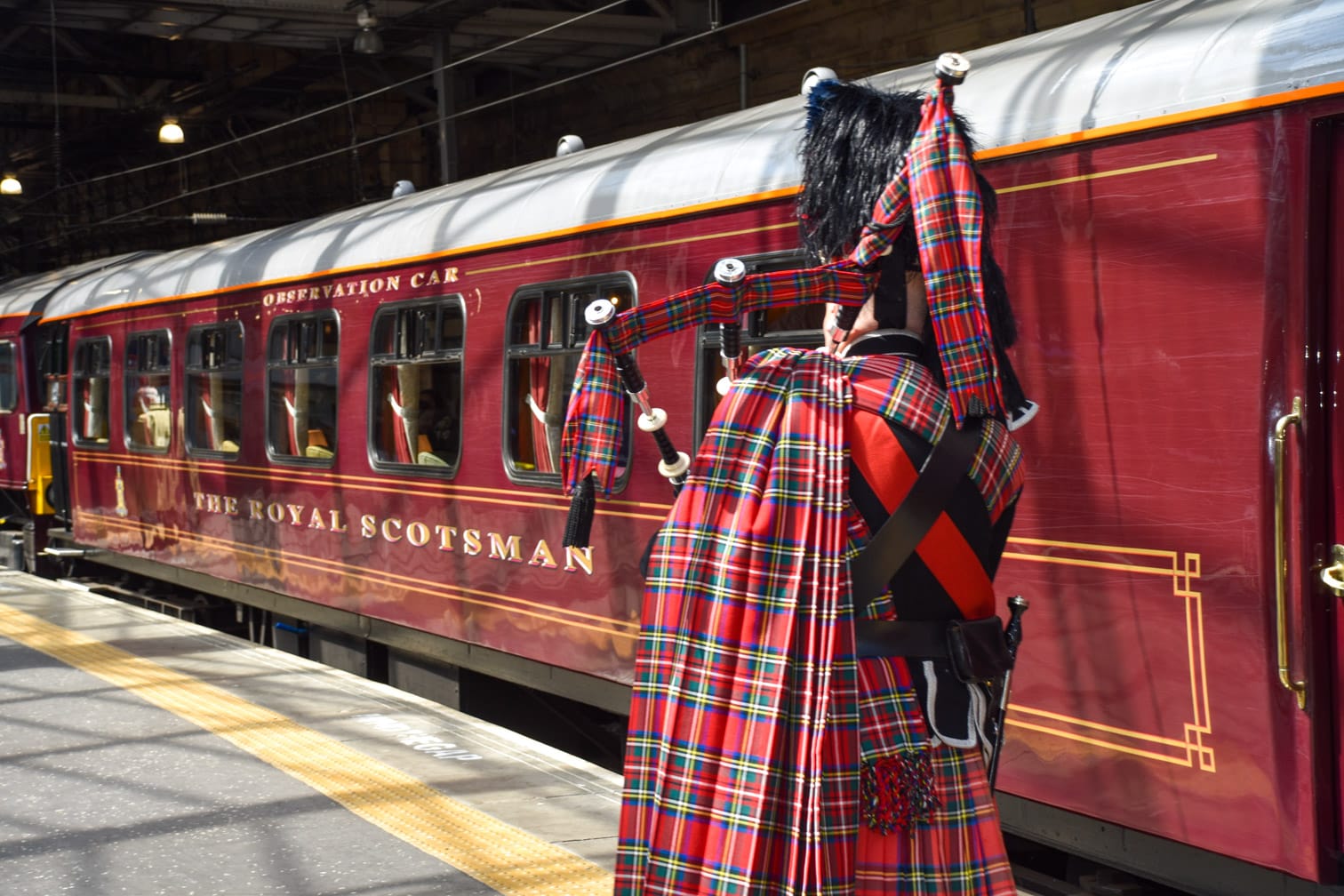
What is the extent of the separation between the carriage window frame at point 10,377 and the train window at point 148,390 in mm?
4087

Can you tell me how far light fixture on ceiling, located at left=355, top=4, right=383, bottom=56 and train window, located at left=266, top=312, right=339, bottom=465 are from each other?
5.79 m

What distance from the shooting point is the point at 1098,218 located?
418cm

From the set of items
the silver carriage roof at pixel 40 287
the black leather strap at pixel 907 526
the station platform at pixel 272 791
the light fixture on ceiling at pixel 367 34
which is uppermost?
the light fixture on ceiling at pixel 367 34

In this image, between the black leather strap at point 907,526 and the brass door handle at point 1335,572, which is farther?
the brass door handle at point 1335,572

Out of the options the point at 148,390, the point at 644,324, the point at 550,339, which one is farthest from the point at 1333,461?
the point at 148,390

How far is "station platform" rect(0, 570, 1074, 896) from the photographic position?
4.78 metres

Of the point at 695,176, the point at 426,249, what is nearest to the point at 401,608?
the point at 426,249

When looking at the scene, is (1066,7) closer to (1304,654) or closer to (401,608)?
(401,608)

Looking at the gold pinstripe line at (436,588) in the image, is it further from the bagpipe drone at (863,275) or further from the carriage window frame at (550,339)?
the bagpipe drone at (863,275)

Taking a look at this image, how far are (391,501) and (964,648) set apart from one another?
627 cm

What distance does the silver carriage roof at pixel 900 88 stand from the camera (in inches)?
150

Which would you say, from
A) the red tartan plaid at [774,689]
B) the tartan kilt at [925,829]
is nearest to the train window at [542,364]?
the red tartan plaid at [774,689]

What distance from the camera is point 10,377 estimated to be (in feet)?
53.6

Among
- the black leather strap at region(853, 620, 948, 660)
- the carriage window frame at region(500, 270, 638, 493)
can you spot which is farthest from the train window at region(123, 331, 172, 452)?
the black leather strap at region(853, 620, 948, 660)
